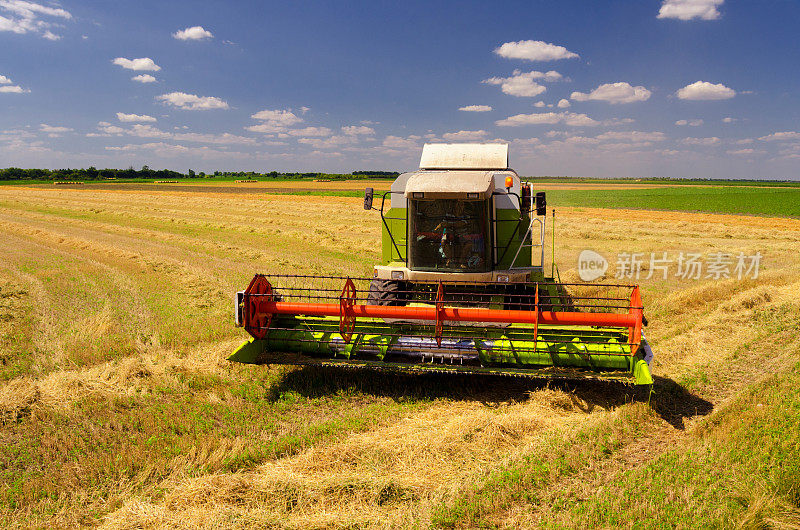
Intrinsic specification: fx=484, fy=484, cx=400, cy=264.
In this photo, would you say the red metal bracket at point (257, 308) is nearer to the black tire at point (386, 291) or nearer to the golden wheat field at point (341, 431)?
the golden wheat field at point (341, 431)

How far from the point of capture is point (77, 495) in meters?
3.60

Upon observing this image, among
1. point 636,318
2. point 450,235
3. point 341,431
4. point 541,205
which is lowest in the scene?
point 341,431

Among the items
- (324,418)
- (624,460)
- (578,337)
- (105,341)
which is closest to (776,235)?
(578,337)

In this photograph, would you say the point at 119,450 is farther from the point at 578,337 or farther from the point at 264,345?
the point at 578,337

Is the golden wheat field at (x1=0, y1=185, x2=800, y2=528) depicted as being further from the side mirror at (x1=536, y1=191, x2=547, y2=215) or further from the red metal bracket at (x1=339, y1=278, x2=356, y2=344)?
the side mirror at (x1=536, y1=191, x2=547, y2=215)

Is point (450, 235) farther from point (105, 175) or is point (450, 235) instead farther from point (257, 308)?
point (105, 175)

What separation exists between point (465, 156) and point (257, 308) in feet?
15.0

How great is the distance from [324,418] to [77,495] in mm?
2050

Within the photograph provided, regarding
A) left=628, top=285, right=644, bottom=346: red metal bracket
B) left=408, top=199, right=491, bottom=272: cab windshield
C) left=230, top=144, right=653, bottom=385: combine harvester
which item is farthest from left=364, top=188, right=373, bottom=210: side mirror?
left=628, top=285, right=644, bottom=346: red metal bracket

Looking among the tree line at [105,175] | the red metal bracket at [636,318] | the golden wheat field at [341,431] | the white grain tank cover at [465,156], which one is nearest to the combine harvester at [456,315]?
the red metal bracket at [636,318]

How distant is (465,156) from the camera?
A: 27.3 ft

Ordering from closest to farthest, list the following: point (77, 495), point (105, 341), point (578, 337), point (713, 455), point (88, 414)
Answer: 1. point (77, 495)
2. point (713, 455)
3. point (88, 414)
4. point (578, 337)
5. point (105, 341)

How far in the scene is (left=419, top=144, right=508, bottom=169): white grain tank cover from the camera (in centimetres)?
815

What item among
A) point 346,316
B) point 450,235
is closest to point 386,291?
point 450,235
